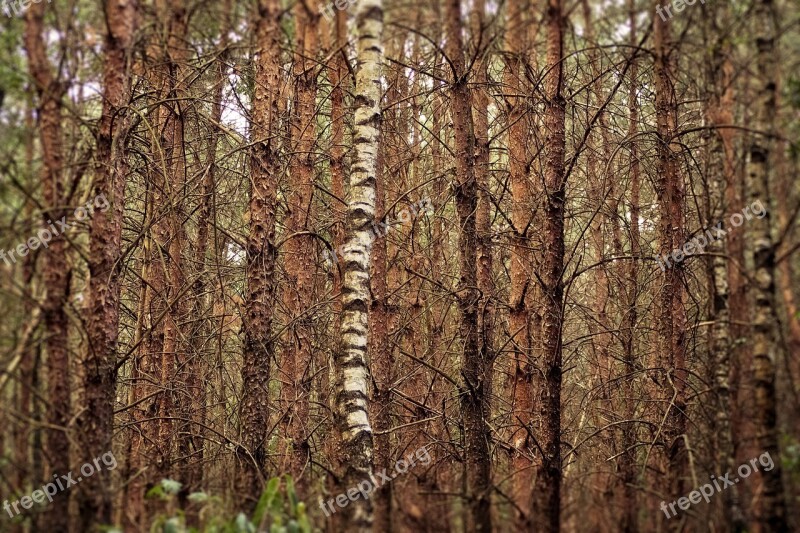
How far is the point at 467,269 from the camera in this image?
7668mm

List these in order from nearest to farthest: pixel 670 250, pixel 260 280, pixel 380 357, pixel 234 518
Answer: pixel 234 518 → pixel 260 280 → pixel 670 250 → pixel 380 357

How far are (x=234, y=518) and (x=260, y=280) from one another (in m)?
2.42

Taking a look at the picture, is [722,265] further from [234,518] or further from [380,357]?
[234,518]

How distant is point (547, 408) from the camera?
23.1 feet

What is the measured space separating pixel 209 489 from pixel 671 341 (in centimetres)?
536

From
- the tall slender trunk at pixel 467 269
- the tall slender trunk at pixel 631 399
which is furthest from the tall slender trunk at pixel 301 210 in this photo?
the tall slender trunk at pixel 631 399

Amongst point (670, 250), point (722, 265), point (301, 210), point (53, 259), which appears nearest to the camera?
point (53, 259)

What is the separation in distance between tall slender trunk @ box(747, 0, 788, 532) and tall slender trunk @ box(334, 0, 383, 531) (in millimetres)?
3149

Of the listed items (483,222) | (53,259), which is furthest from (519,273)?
(53,259)

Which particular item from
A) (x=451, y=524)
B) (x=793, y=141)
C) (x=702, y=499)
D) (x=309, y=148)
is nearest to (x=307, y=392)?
(x=309, y=148)

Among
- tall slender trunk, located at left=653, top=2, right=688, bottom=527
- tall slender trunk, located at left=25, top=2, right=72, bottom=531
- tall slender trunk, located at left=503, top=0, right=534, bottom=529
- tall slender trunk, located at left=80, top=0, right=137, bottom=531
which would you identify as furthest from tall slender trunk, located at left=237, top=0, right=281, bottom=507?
tall slender trunk, located at left=653, top=2, right=688, bottom=527

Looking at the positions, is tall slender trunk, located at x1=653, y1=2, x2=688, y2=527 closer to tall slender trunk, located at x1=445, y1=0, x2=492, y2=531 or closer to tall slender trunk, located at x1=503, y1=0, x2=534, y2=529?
tall slender trunk, located at x1=503, y1=0, x2=534, y2=529

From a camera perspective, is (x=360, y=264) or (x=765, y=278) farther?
(x=360, y=264)

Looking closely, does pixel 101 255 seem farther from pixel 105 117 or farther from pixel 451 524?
pixel 451 524
